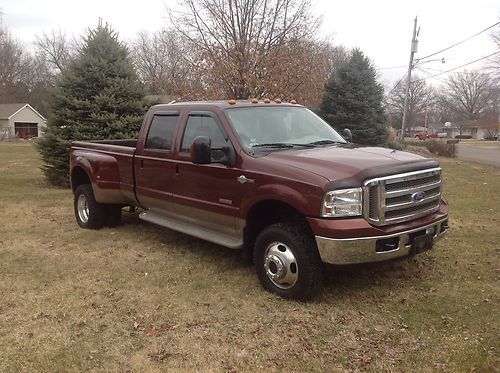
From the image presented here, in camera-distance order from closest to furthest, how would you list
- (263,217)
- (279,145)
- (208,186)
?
1. (263,217)
2. (279,145)
3. (208,186)

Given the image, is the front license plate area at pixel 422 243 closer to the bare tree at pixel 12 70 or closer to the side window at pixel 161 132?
the side window at pixel 161 132

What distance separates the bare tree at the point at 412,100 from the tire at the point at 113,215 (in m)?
77.8

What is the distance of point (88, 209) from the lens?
306 inches

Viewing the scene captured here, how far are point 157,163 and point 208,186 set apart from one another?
107cm

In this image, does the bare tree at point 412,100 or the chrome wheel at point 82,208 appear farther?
the bare tree at point 412,100

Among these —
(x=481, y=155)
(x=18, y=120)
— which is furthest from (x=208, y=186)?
(x=18, y=120)

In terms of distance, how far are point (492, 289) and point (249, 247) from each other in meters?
2.48

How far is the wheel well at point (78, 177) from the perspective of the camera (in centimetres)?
803

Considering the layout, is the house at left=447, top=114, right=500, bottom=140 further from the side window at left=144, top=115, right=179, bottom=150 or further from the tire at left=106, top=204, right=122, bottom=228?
the side window at left=144, top=115, right=179, bottom=150

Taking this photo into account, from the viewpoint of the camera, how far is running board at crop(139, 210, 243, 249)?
5336 millimetres

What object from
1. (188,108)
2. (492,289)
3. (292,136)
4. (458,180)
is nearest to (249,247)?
(292,136)

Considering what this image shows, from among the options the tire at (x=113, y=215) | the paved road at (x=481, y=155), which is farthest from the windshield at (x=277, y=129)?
the paved road at (x=481, y=155)

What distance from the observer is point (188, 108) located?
19.9ft

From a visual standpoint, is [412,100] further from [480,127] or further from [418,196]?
[418,196]
